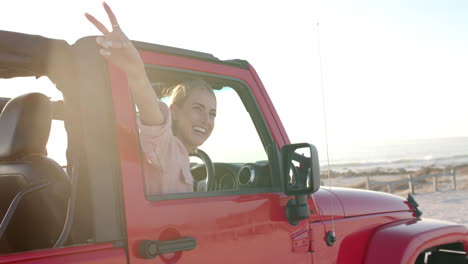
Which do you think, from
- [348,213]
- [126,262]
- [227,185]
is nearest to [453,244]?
[348,213]

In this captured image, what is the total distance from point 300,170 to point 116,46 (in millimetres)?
1051

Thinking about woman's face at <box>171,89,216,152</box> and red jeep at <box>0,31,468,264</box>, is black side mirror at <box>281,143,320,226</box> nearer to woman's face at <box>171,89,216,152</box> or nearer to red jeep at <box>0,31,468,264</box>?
red jeep at <box>0,31,468,264</box>

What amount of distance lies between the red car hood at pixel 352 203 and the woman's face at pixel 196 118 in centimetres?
74

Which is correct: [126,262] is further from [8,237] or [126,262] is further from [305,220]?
[305,220]

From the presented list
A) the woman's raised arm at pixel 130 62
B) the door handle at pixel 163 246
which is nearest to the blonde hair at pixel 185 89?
the woman's raised arm at pixel 130 62

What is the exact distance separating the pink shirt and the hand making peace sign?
0.30 metres

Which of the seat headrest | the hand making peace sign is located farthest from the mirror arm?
the seat headrest

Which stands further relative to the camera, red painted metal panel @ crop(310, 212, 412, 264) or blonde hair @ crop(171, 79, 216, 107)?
red painted metal panel @ crop(310, 212, 412, 264)

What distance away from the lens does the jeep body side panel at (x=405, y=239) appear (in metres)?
2.77

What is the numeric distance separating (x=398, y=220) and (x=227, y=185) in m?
1.20

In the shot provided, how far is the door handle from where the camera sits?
182cm

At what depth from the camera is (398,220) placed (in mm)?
3262

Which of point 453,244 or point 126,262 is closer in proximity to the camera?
point 126,262

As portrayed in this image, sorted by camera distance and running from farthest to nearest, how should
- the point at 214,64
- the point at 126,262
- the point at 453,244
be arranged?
1. the point at 453,244
2. the point at 214,64
3. the point at 126,262
